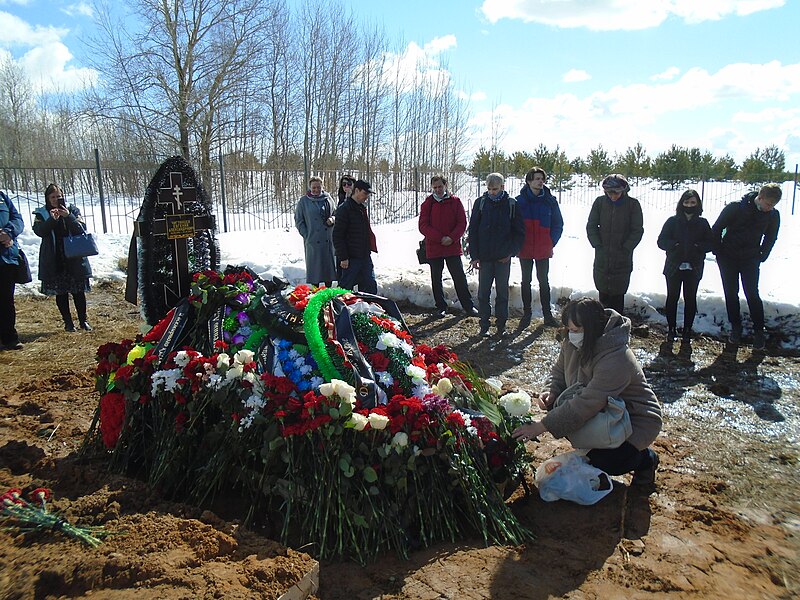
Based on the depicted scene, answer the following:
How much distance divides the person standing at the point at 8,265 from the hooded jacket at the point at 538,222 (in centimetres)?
557

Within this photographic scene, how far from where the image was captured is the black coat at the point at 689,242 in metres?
6.64

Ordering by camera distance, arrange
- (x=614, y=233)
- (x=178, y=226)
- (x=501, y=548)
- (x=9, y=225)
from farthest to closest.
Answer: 1. (x=614, y=233)
2. (x=9, y=225)
3. (x=178, y=226)
4. (x=501, y=548)

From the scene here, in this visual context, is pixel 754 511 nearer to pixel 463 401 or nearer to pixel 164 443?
pixel 463 401

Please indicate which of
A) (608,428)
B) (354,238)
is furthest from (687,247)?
(608,428)

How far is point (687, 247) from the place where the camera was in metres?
6.64

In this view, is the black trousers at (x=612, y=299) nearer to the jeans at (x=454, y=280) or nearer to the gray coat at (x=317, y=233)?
the jeans at (x=454, y=280)

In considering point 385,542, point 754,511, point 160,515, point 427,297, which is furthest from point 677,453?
point 427,297

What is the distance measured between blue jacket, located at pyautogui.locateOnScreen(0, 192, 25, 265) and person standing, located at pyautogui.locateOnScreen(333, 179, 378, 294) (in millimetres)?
3297

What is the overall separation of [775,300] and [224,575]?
7.14 m

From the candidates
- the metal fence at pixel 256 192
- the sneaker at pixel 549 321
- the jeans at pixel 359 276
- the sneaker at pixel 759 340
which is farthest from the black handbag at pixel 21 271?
the sneaker at pixel 759 340

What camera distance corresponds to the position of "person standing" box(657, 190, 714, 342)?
664 cm

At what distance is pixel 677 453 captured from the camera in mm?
4199

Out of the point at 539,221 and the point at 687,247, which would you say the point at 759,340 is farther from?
the point at 539,221

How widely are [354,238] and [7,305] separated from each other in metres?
3.80
